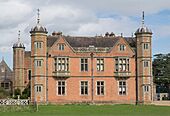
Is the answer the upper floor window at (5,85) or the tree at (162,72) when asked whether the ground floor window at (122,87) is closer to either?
the upper floor window at (5,85)

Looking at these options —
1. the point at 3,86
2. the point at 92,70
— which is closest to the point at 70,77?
the point at 92,70

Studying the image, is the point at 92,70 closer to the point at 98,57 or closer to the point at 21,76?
the point at 98,57

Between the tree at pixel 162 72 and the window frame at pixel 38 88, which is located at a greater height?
the tree at pixel 162 72

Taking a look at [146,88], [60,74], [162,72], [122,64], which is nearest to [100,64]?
[122,64]

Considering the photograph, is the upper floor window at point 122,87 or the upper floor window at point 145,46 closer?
the upper floor window at point 145,46

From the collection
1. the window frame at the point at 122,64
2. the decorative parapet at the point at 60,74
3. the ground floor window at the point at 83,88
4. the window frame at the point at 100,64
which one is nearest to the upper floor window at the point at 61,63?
the decorative parapet at the point at 60,74

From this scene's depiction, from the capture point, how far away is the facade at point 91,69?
53.9 meters

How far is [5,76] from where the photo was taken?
7769cm

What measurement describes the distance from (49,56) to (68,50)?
2501 mm

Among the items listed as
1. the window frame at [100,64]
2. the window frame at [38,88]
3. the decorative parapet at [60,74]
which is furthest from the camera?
the window frame at [100,64]

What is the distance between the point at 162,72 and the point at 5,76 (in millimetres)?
31367

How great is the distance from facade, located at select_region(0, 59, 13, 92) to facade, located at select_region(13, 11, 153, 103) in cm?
2191

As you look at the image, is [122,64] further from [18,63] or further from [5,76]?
[5,76]

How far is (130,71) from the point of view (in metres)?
55.8
